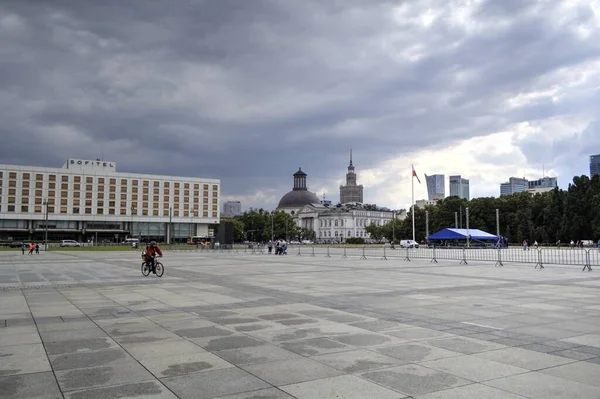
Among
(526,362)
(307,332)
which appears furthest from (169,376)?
(526,362)

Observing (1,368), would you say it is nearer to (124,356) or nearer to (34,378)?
(34,378)

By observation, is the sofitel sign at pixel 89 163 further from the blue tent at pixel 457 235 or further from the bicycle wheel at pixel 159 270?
the bicycle wheel at pixel 159 270

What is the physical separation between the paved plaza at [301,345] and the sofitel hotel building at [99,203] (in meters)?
98.3

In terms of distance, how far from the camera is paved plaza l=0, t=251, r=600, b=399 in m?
5.82

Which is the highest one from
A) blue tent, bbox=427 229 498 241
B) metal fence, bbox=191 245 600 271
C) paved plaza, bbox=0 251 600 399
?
blue tent, bbox=427 229 498 241

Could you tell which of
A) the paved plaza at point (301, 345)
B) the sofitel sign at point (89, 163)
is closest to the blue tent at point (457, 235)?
the paved plaza at point (301, 345)

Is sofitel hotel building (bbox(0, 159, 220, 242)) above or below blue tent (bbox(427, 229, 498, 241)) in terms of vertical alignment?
above

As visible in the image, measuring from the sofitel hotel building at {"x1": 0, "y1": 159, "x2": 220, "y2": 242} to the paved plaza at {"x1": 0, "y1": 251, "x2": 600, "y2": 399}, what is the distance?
98269 millimetres

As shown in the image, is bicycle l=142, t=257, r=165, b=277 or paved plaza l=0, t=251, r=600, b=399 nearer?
paved plaza l=0, t=251, r=600, b=399

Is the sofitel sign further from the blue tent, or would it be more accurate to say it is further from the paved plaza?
the paved plaza

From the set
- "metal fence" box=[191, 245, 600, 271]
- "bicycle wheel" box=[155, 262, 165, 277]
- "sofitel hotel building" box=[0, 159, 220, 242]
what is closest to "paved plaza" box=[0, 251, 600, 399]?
"bicycle wheel" box=[155, 262, 165, 277]

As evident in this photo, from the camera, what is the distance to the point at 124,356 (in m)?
7.25

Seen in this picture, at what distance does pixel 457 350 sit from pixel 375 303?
5.31 m

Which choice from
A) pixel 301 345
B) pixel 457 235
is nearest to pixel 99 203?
pixel 457 235
